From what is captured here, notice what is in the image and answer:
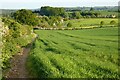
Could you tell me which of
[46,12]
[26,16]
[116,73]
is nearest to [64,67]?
[116,73]

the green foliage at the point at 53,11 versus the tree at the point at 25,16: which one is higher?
the tree at the point at 25,16

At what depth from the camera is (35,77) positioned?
65.3ft

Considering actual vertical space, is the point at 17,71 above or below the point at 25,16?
above

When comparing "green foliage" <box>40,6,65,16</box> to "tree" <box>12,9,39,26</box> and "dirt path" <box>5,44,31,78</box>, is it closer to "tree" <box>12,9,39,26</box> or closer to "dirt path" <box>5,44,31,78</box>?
"tree" <box>12,9,39,26</box>

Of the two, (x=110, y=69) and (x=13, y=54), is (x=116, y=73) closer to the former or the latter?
(x=110, y=69)

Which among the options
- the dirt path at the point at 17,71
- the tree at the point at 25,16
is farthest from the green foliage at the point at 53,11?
the dirt path at the point at 17,71

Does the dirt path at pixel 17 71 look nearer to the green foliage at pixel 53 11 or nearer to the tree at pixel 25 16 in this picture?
the tree at pixel 25 16

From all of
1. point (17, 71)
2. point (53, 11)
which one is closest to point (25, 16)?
point (53, 11)

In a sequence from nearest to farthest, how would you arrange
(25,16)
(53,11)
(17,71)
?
(17,71) < (25,16) < (53,11)

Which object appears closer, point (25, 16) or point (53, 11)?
point (25, 16)

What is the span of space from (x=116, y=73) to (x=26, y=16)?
83564mm

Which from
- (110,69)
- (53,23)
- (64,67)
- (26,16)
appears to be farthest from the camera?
(53,23)

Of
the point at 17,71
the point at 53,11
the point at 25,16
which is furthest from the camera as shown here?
the point at 53,11

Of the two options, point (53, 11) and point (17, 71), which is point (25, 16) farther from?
point (17, 71)
